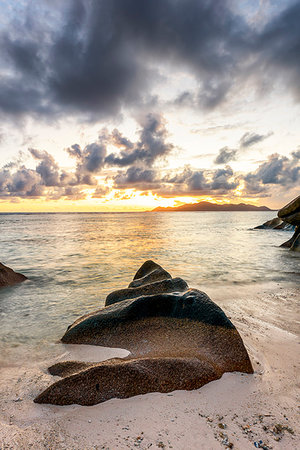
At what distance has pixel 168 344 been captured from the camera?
149 inches

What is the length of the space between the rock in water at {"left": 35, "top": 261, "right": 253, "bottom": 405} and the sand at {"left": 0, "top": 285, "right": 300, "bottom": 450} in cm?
12

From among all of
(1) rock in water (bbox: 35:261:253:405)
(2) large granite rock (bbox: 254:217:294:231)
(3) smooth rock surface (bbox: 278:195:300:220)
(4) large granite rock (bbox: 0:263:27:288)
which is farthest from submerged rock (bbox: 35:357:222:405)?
(2) large granite rock (bbox: 254:217:294:231)

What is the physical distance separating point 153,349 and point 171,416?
49.1 inches

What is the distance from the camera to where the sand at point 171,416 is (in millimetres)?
2193

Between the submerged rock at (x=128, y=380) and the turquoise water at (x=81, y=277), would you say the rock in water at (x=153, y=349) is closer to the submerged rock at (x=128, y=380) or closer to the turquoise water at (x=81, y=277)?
the submerged rock at (x=128, y=380)

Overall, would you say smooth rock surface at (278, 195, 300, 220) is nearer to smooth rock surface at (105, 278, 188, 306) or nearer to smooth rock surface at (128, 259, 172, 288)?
smooth rock surface at (128, 259, 172, 288)

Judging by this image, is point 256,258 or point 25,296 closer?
point 25,296

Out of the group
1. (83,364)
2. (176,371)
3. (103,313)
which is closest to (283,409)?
(176,371)

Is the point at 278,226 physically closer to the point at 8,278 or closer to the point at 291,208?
the point at 291,208

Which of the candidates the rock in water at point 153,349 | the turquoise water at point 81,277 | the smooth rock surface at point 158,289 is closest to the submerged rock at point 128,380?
the rock in water at point 153,349

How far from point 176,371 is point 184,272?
842 cm

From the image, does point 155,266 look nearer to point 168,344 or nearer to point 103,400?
point 168,344

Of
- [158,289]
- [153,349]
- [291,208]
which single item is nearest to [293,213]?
[291,208]

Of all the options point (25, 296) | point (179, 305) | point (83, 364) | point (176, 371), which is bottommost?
point (25, 296)
